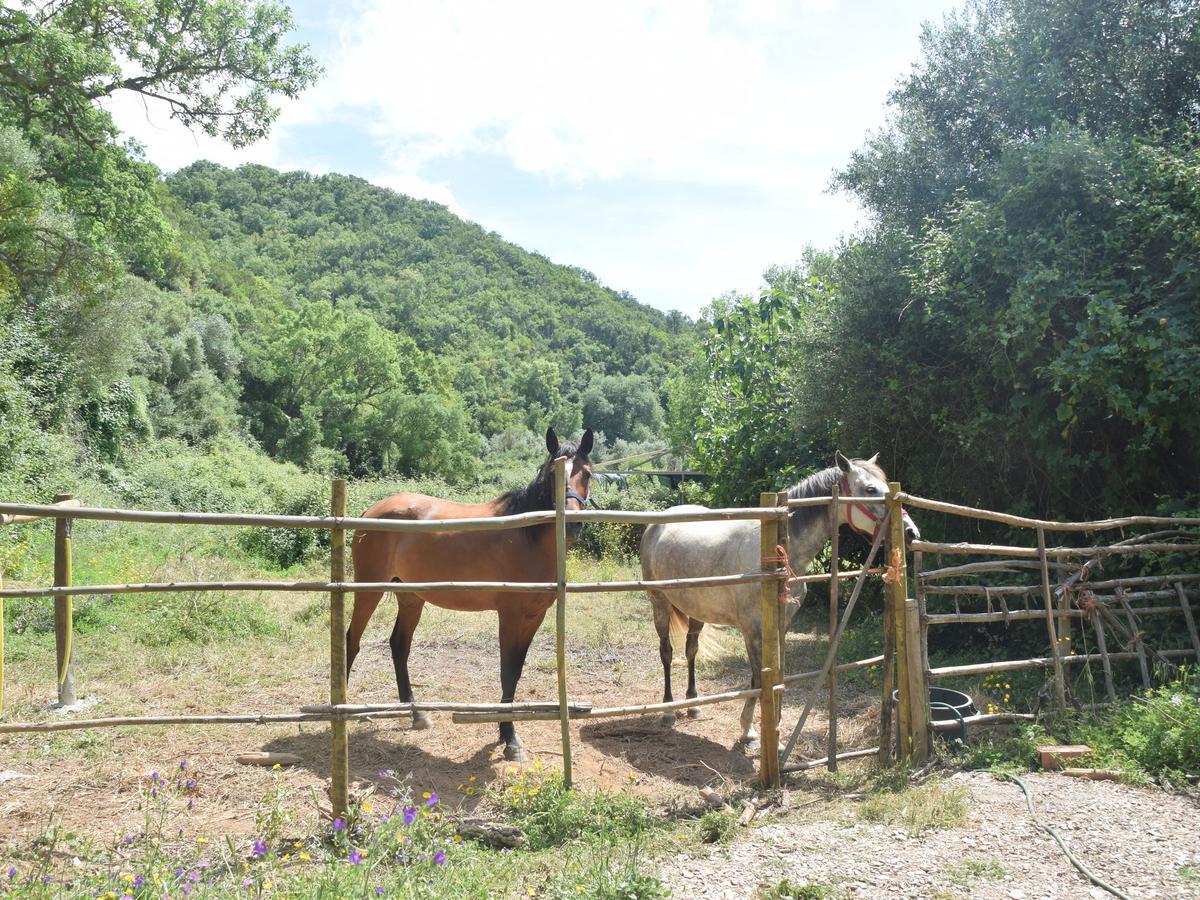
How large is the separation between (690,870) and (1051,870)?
157cm

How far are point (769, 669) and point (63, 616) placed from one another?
474 cm

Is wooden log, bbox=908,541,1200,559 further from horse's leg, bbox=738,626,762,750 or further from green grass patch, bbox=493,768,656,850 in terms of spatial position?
green grass patch, bbox=493,768,656,850

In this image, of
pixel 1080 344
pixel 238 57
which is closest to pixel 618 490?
pixel 238 57

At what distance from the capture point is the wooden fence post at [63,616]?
17.0 ft

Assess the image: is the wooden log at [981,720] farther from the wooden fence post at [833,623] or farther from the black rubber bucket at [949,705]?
the wooden fence post at [833,623]

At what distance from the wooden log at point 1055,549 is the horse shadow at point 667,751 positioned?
188 cm

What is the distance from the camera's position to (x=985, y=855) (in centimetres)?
348

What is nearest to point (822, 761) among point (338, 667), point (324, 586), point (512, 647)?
point (512, 647)

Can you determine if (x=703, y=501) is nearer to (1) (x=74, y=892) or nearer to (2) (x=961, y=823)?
(2) (x=961, y=823)

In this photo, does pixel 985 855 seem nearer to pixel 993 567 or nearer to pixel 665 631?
pixel 993 567

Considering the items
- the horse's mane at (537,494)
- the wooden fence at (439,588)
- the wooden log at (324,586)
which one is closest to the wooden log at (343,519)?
the wooden fence at (439,588)

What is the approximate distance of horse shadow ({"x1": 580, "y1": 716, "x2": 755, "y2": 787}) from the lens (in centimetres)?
500

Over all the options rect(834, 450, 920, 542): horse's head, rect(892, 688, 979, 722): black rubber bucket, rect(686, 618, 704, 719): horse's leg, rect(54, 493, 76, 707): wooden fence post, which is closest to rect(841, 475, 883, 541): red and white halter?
rect(834, 450, 920, 542): horse's head

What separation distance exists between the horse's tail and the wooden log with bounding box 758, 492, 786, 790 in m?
2.18
